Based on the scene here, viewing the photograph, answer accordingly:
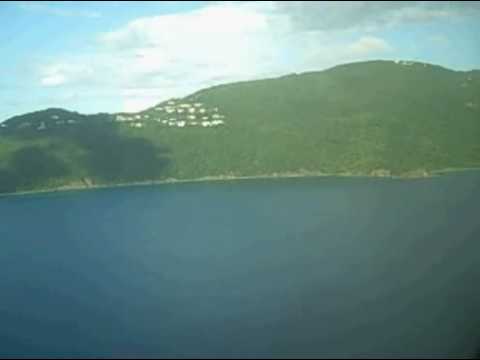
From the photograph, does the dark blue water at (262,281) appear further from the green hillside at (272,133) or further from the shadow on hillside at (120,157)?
the shadow on hillside at (120,157)

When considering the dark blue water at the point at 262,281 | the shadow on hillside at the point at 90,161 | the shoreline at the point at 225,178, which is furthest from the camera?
the shadow on hillside at the point at 90,161

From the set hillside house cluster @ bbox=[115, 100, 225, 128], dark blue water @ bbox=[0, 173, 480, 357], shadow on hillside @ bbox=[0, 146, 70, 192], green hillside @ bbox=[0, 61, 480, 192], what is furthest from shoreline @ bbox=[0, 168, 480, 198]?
hillside house cluster @ bbox=[115, 100, 225, 128]

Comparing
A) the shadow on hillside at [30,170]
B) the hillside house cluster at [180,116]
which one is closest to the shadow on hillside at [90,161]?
the shadow on hillside at [30,170]

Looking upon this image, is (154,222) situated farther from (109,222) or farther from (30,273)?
(30,273)

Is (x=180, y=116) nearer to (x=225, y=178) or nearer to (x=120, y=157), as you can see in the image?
(x=120, y=157)

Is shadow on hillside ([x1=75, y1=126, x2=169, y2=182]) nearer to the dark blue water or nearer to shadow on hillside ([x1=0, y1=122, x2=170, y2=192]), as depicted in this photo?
shadow on hillside ([x1=0, y1=122, x2=170, y2=192])

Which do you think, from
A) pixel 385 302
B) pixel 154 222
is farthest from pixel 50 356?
pixel 154 222
